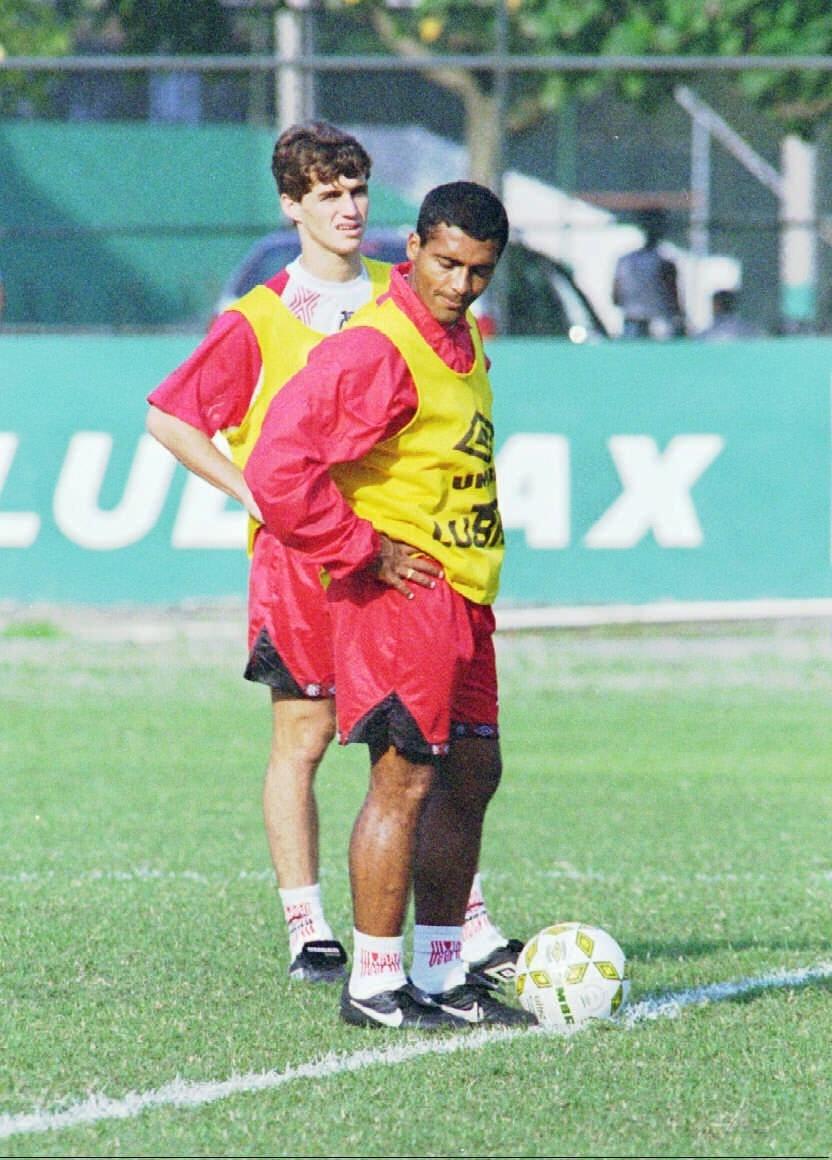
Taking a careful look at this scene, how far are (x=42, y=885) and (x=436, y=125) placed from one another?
44.3 feet

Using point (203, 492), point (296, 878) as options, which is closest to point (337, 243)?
point (296, 878)

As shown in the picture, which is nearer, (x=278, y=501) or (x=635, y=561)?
(x=278, y=501)

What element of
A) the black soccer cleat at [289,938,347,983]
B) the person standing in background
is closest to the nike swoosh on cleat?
the black soccer cleat at [289,938,347,983]

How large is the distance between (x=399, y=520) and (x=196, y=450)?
1.20 m

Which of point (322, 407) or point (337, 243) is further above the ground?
point (337, 243)

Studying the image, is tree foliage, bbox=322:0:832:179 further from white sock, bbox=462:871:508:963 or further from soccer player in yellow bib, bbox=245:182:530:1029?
soccer player in yellow bib, bbox=245:182:530:1029

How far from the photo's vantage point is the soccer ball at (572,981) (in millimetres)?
5352

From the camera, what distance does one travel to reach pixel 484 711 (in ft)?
18.1

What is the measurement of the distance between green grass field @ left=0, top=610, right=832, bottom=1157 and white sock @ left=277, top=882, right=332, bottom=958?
0.10 m

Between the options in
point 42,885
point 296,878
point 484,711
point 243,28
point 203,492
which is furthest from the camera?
point 243,28

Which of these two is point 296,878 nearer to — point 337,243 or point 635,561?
point 337,243

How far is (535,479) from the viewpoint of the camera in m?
13.9

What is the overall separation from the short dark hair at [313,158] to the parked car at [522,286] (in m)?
9.52

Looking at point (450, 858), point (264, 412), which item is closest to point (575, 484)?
point (264, 412)
